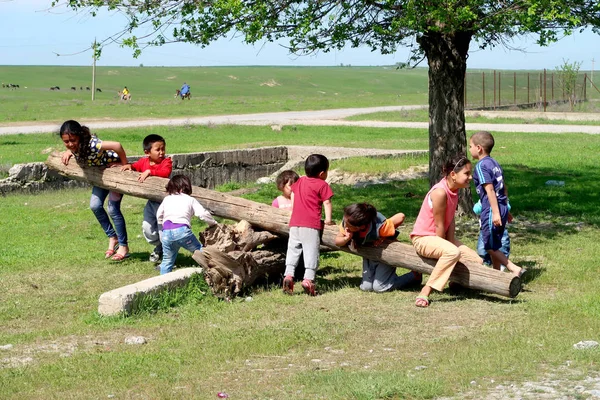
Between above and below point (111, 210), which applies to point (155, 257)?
below

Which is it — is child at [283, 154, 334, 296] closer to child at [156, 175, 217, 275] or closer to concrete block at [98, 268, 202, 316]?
child at [156, 175, 217, 275]

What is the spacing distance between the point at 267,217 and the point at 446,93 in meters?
3.85

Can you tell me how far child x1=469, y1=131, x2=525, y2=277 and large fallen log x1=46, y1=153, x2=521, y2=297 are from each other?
1.56ft

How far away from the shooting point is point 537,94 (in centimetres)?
4338

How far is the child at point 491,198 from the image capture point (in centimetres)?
832

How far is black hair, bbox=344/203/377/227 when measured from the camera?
8.14 m

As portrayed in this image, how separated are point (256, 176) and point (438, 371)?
577 inches

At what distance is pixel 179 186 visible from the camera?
29.3 ft

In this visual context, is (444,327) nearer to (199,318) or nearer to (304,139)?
(199,318)

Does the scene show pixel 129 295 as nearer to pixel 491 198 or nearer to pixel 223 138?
pixel 491 198

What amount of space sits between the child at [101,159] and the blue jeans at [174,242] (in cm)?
143

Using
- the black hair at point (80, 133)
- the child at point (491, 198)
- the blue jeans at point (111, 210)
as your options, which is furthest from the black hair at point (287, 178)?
the black hair at point (80, 133)

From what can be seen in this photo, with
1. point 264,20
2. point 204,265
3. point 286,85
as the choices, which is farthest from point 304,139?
point 286,85

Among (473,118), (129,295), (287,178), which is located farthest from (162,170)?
(473,118)
